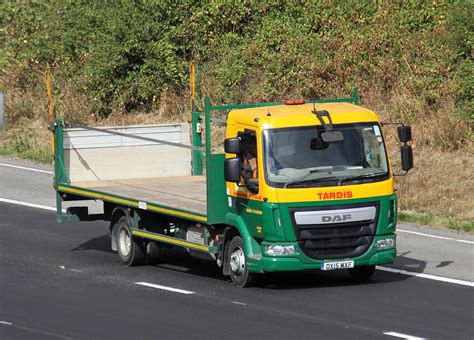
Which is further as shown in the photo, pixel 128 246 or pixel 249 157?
pixel 128 246

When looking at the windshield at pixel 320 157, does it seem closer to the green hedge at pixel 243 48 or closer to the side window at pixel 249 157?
the side window at pixel 249 157

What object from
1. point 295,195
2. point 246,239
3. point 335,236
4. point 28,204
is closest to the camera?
point 295,195

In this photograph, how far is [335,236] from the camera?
16.5m

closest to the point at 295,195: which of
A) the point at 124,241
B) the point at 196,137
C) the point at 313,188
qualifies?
the point at 313,188

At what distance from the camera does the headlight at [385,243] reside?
55.3 feet

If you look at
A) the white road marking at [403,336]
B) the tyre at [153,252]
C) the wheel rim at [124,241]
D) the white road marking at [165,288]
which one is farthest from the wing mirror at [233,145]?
the white road marking at [403,336]

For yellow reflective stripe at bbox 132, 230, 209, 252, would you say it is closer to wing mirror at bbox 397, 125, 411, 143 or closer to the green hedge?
wing mirror at bbox 397, 125, 411, 143

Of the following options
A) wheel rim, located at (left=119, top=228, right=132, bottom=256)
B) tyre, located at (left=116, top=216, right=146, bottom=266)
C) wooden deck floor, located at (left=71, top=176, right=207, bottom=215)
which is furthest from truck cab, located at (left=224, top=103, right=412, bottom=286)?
wheel rim, located at (left=119, top=228, right=132, bottom=256)

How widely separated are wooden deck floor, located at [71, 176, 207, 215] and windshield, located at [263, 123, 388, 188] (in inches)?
60.7

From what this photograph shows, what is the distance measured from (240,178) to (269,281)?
1.85 m

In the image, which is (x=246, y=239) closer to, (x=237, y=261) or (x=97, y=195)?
(x=237, y=261)

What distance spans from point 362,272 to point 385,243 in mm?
826

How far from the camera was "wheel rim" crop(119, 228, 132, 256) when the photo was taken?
19.3m

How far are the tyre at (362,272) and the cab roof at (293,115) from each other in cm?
215
